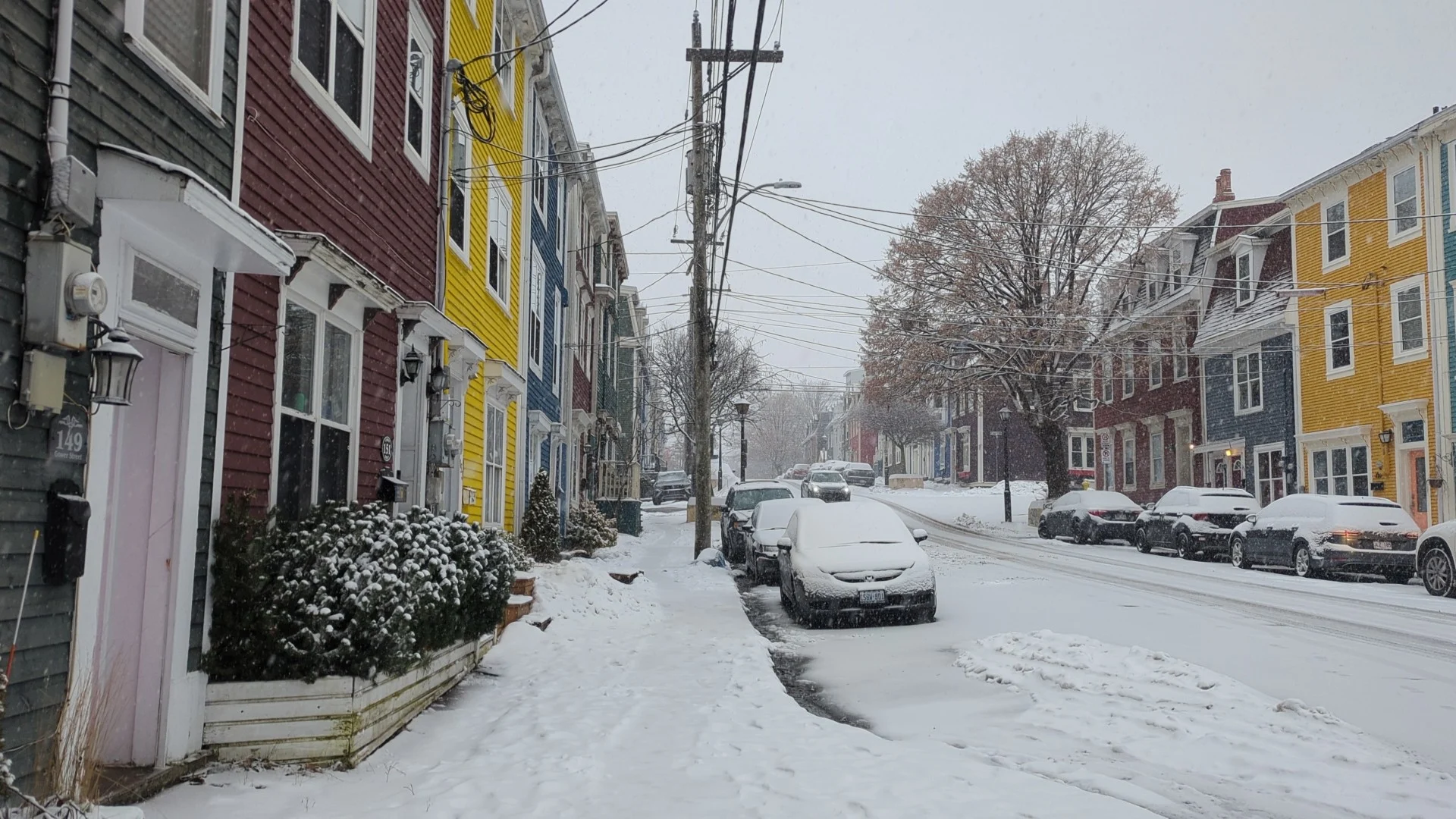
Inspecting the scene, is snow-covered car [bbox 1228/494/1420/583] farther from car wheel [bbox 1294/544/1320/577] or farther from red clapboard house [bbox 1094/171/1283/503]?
red clapboard house [bbox 1094/171/1283/503]

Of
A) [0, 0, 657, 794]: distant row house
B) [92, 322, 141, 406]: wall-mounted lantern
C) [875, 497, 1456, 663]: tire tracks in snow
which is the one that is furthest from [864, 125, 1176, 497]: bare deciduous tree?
[92, 322, 141, 406]: wall-mounted lantern

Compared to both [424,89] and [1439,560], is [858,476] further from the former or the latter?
[424,89]

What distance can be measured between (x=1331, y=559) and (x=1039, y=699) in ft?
43.5

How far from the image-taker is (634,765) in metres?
6.13

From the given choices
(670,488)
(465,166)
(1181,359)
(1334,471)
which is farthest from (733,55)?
(670,488)

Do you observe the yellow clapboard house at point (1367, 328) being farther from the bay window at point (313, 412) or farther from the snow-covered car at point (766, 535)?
the bay window at point (313, 412)

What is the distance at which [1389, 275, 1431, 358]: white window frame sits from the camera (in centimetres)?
2344

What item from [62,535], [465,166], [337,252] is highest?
[465,166]

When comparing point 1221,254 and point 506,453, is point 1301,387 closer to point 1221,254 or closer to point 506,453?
point 1221,254

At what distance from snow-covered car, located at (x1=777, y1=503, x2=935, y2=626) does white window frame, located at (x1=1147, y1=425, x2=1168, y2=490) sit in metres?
27.4

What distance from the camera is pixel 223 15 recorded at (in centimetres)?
638

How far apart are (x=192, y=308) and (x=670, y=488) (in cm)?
4349

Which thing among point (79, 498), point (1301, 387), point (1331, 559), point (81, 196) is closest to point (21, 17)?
point (81, 196)

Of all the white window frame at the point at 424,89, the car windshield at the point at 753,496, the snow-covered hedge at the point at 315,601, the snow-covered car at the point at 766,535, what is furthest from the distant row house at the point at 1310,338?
the snow-covered hedge at the point at 315,601
